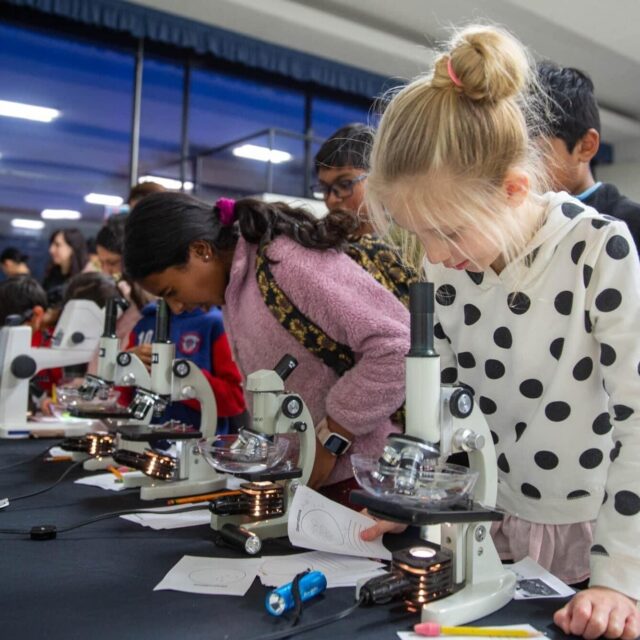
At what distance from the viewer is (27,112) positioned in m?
4.55

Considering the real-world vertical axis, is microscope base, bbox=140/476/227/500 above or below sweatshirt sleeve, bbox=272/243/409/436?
below

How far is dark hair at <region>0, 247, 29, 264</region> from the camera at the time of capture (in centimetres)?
398

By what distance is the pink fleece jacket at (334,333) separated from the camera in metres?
1.15

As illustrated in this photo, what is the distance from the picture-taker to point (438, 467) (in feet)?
2.38

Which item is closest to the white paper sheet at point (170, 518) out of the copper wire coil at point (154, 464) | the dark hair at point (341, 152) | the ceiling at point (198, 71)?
the copper wire coil at point (154, 464)

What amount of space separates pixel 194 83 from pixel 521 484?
483 cm

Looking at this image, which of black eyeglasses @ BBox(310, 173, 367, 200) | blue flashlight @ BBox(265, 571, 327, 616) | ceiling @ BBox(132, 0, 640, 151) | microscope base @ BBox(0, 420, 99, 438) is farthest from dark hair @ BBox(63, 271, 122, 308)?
ceiling @ BBox(132, 0, 640, 151)

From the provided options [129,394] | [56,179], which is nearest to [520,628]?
[129,394]

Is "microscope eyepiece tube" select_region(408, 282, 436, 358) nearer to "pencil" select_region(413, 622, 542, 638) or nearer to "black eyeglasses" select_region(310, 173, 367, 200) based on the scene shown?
"pencil" select_region(413, 622, 542, 638)

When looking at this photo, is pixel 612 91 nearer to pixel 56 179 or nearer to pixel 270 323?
pixel 56 179

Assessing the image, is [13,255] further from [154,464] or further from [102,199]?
[154,464]

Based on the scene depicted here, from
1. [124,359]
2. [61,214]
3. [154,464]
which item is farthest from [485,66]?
[61,214]

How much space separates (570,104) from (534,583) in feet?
3.26

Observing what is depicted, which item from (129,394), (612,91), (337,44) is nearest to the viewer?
(129,394)
